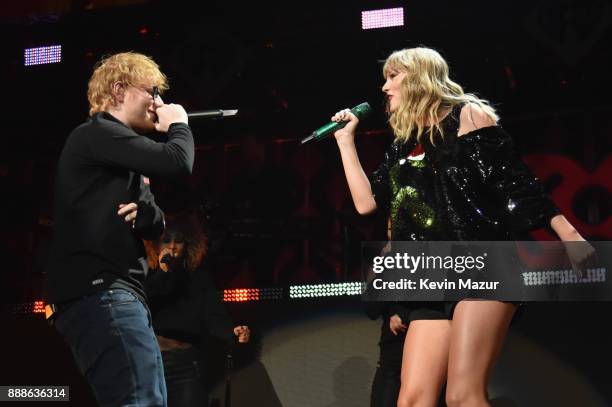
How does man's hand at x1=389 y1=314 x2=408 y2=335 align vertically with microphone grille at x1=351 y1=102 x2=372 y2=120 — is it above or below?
below

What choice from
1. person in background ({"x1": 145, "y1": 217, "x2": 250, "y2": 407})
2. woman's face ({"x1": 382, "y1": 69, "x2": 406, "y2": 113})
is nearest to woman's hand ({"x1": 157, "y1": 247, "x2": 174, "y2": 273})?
person in background ({"x1": 145, "y1": 217, "x2": 250, "y2": 407})

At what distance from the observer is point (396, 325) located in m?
3.46

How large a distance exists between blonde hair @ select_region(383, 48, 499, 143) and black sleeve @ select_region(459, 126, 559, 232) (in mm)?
122

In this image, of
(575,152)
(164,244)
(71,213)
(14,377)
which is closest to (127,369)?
(71,213)

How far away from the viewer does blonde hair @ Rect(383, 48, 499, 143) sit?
98.9 inches

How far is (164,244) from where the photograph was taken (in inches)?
179

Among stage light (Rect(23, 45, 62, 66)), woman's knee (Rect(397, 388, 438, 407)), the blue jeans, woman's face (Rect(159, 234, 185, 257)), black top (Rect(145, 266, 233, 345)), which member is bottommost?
black top (Rect(145, 266, 233, 345))

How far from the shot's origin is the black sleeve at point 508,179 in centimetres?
228

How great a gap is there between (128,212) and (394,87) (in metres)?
1.06

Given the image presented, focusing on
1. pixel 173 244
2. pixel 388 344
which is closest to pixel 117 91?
pixel 388 344

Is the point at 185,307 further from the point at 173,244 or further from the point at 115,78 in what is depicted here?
the point at 115,78

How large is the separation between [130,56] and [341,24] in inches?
132

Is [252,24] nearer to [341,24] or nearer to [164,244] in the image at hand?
[341,24]

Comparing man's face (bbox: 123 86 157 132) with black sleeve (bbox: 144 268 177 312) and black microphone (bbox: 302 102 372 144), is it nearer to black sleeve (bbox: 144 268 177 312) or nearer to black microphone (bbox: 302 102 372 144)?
black microphone (bbox: 302 102 372 144)
